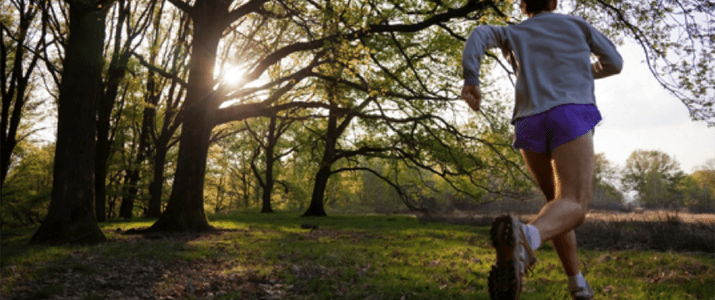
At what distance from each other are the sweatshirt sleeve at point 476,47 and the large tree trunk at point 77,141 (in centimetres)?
890

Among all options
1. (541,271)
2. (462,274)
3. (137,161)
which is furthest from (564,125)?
(137,161)

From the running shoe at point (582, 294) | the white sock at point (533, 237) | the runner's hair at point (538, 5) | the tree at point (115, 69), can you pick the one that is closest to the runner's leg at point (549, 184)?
the running shoe at point (582, 294)

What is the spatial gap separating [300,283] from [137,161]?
936 inches

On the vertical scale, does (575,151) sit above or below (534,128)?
below

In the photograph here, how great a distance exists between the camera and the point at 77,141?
28.5 feet

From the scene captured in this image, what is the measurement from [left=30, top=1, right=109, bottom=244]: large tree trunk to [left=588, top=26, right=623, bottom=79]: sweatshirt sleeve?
9.38m

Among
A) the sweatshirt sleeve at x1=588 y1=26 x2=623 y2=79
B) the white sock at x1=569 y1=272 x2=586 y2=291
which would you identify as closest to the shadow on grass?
the white sock at x1=569 y1=272 x2=586 y2=291

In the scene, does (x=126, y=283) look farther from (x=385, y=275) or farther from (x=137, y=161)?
(x=137, y=161)

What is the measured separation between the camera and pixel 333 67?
11383 mm

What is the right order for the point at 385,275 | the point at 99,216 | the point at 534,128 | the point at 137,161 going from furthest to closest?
the point at 137,161 → the point at 99,216 → the point at 385,275 → the point at 534,128

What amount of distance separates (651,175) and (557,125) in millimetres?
75381

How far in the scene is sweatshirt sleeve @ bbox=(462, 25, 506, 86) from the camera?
2336 millimetres

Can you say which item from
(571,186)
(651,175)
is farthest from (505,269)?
(651,175)

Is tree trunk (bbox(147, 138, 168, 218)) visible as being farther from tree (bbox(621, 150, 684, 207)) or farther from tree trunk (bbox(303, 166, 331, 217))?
tree (bbox(621, 150, 684, 207))
